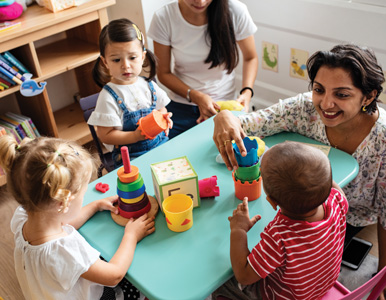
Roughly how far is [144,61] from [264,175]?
1.21 meters

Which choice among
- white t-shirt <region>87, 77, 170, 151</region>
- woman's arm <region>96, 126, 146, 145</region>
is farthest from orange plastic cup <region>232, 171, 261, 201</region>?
white t-shirt <region>87, 77, 170, 151</region>

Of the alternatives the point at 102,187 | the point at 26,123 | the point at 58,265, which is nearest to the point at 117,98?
the point at 102,187

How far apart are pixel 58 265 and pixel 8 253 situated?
4.32 ft

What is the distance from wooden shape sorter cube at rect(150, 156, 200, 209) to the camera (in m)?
1.28

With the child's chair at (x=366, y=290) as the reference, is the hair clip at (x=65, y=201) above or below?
above

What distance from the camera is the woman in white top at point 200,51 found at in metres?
2.22

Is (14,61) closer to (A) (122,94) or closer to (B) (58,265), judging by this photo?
(A) (122,94)

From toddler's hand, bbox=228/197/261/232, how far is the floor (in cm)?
114

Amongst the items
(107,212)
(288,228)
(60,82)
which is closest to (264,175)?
(288,228)

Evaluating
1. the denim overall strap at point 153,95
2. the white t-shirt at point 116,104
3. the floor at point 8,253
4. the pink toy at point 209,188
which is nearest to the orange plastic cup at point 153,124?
the white t-shirt at point 116,104

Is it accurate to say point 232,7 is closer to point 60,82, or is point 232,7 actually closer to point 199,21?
point 199,21

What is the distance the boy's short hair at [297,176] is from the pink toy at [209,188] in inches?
11.5

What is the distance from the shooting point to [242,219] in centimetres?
122

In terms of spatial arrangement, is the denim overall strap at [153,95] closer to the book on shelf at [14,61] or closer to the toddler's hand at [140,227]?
the toddler's hand at [140,227]
